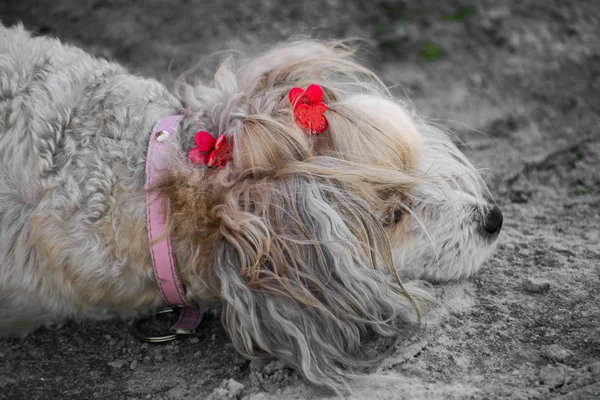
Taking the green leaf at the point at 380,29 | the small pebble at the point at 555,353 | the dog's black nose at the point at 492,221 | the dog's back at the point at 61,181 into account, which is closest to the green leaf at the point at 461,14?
the green leaf at the point at 380,29

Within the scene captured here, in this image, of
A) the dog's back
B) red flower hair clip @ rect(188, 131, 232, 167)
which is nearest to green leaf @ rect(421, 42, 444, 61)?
the dog's back

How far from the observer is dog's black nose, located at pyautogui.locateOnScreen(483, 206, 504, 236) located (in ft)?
9.56

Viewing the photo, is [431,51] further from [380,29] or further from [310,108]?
[310,108]

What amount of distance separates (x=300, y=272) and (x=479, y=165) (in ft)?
6.74

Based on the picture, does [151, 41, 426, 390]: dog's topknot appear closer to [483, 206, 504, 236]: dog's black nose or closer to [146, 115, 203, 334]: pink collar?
[146, 115, 203, 334]: pink collar

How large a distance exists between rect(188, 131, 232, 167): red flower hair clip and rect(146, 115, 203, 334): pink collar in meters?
0.13

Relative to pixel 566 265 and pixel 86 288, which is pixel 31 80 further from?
pixel 566 265

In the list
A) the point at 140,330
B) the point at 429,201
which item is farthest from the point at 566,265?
the point at 140,330

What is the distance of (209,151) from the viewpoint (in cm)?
253

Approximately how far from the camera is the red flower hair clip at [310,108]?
8.35 feet

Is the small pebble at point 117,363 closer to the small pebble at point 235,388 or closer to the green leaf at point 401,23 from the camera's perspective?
the small pebble at point 235,388

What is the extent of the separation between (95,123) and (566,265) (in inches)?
Answer: 88.7

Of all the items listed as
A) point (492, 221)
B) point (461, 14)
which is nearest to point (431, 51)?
point (461, 14)

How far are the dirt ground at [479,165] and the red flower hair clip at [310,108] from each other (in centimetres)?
96
